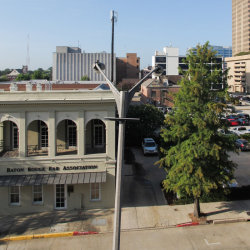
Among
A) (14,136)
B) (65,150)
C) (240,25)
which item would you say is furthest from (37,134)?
(240,25)

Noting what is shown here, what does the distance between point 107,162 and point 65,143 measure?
376cm

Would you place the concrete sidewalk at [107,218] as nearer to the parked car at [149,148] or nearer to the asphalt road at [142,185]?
the asphalt road at [142,185]

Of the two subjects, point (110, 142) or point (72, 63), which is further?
point (72, 63)

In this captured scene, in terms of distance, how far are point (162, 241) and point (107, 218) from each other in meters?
3.85

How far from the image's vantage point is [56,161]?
1872 centimetres

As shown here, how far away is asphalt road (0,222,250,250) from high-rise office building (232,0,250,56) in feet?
507

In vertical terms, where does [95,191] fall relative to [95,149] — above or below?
below

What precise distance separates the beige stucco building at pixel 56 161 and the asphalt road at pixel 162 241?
11.4 ft

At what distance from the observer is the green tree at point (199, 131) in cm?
1631

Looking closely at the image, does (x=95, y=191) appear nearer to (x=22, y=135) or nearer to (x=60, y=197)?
(x=60, y=197)

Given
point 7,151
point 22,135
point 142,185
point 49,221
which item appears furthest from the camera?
point 142,185

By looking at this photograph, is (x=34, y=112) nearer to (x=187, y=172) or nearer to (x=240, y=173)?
(x=187, y=172)

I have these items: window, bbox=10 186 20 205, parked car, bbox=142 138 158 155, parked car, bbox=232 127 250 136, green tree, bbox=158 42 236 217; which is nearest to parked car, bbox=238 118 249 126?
parked car, bbox=232 127 250 136

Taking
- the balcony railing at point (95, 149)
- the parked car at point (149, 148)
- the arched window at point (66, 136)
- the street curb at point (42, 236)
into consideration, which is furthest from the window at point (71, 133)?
the parked car at point (149, 148)
